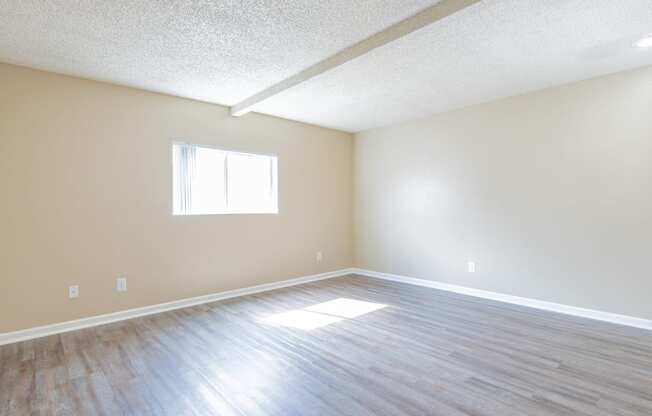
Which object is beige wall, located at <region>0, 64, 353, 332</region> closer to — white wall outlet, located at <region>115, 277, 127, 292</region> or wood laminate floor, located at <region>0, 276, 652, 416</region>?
white wall outlet, located at <region>115, 277, 127, 292</region>

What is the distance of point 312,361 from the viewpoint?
251 cm

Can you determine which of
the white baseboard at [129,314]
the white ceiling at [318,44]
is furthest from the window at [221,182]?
the white baseboard at [129,314]

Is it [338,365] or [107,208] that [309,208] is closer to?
[107,208]

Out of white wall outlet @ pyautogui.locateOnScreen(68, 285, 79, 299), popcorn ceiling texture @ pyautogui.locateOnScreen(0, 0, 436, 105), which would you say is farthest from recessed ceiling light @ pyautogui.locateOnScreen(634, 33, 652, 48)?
white wall outlet @ pyautogui.locateOnScreen(68, 285, 79, 299)

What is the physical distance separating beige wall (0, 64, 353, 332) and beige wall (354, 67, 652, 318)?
197cm

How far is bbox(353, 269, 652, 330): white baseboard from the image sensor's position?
10.6 feet

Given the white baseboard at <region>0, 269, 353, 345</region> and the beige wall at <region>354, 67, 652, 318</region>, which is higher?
the beige wall at <region>354, 67, 652, 318</region>

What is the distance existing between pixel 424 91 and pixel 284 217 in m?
2.53

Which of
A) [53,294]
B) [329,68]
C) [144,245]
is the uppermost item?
[329,68]

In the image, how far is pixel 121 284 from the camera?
353 cm

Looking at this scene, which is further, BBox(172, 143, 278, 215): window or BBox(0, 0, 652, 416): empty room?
BBox(172, 143, 278, 215): window

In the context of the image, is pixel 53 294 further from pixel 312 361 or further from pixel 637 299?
pixel 637 299

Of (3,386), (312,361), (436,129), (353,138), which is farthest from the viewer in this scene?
(353,138)

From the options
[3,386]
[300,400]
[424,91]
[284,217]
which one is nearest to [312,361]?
[300,400]
